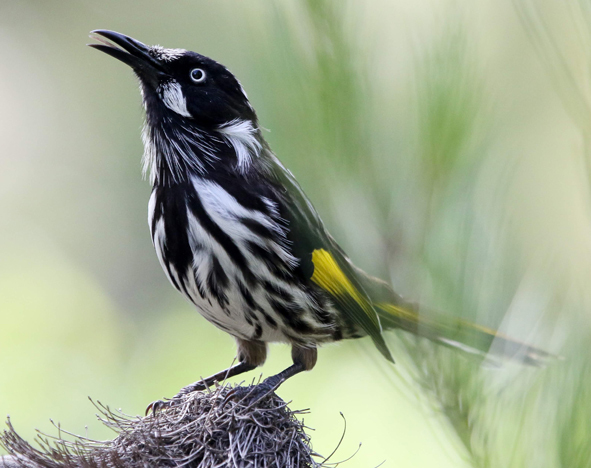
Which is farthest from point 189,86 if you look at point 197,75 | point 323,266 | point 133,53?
point 323,266

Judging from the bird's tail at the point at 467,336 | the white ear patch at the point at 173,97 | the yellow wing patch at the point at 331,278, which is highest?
the white ear patch at the point at 173,97

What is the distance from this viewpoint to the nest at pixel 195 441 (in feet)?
3.34

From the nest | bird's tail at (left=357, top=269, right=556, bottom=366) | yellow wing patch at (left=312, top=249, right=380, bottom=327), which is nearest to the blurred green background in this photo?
bird's tail at (left=357, top=269, right=556, bottom=366)

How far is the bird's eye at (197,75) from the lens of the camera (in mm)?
1543

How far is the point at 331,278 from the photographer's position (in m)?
1.55

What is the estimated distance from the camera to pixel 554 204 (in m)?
0.73

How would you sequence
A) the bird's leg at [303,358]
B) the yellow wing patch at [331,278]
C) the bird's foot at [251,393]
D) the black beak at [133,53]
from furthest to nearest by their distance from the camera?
the bird's leg at [303,358] < the yellow wing patch at [331,278] < the black beak at [133,53] < the bird's foot at [251,393]

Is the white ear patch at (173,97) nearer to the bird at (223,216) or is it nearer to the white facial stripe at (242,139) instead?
the bird at (223,216)

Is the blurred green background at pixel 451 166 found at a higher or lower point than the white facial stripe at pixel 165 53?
lower

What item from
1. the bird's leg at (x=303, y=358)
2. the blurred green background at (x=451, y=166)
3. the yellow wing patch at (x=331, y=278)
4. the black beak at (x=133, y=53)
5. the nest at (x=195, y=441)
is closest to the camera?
the blurred green background at (x=451, y=166)

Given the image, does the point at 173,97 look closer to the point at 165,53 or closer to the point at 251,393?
the point at 165,53

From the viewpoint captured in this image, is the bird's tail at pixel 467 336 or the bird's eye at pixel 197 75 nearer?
the bird's tail at pixel 467 336

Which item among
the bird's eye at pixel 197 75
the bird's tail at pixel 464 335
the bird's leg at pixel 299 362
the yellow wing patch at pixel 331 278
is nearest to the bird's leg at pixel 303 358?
the bird's leg at pixel 299 362

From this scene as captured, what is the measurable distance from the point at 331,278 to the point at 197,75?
1.99 ft
